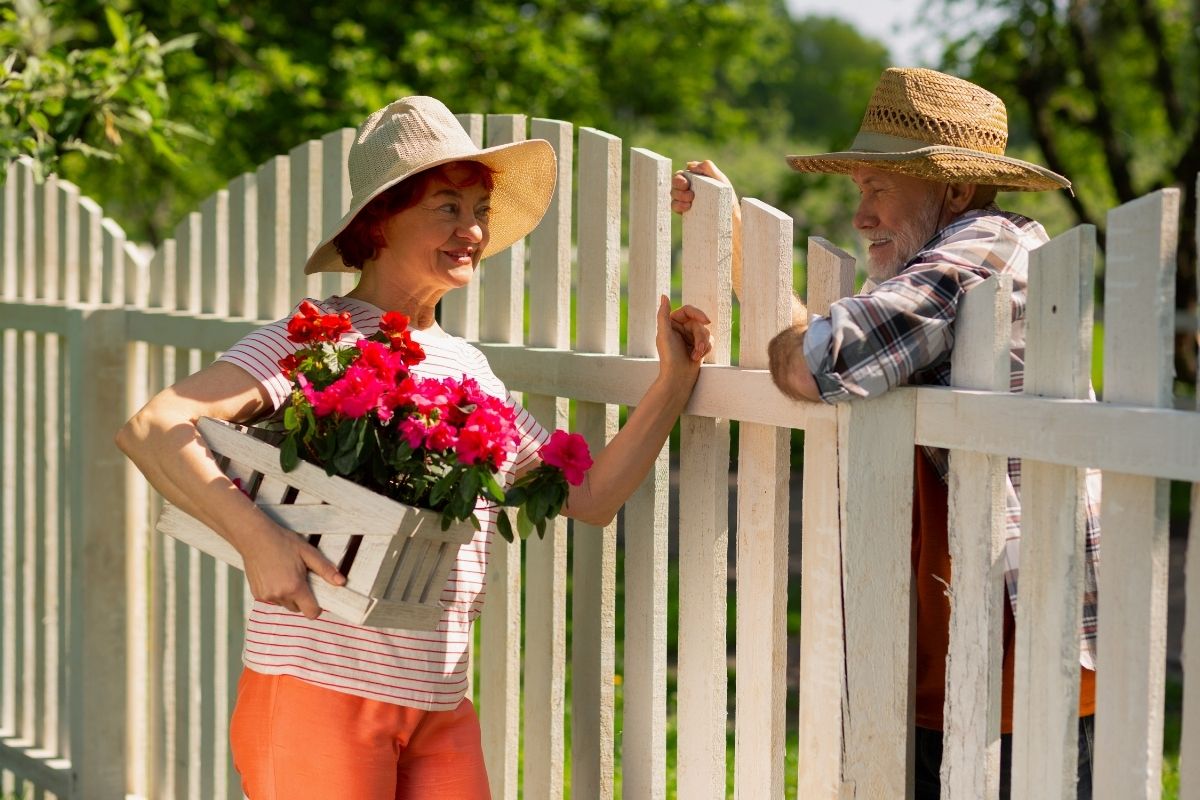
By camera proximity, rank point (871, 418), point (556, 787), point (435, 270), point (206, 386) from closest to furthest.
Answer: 1. point (871, 418)
2. point (206, 386)
3. point (435, 270)
4. point (556, 787)

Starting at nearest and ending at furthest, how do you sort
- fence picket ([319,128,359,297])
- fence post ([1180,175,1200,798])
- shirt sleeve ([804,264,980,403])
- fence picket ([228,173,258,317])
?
fence post ([1180,175,1200,798])
shirt sleeve ([804,264,980,403])
fence picket ([319,128,359,297])
fence picket ([228,173,258,317])

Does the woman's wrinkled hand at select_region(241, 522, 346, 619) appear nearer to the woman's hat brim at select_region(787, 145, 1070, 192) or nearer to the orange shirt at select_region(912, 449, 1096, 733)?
the orange shirt at select_region(912, 449, 1096, 733)

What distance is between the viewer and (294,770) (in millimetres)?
2428

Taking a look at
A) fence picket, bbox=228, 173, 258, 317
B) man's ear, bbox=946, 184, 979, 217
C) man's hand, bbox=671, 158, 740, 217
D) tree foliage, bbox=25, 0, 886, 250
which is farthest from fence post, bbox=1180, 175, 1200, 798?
tree foliage, bbox=25, 0, 886, 250

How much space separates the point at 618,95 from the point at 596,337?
15.8m

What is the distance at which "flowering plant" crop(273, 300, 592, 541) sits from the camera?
2.16 meters

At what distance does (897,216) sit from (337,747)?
1355 mm

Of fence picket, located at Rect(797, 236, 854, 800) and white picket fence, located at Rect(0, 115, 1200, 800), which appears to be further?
fence picket, located at Rect(797, 236, 854, 800)

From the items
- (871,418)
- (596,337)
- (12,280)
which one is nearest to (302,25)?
(12,280)

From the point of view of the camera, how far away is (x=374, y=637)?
2.44 m

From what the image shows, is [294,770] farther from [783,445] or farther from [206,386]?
[783,445]

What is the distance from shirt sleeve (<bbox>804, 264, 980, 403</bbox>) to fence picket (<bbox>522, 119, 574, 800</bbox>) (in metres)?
0.92

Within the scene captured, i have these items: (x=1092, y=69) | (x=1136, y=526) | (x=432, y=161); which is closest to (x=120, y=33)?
(x=432, y=161)

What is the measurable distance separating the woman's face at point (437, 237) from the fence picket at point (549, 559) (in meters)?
0.31
